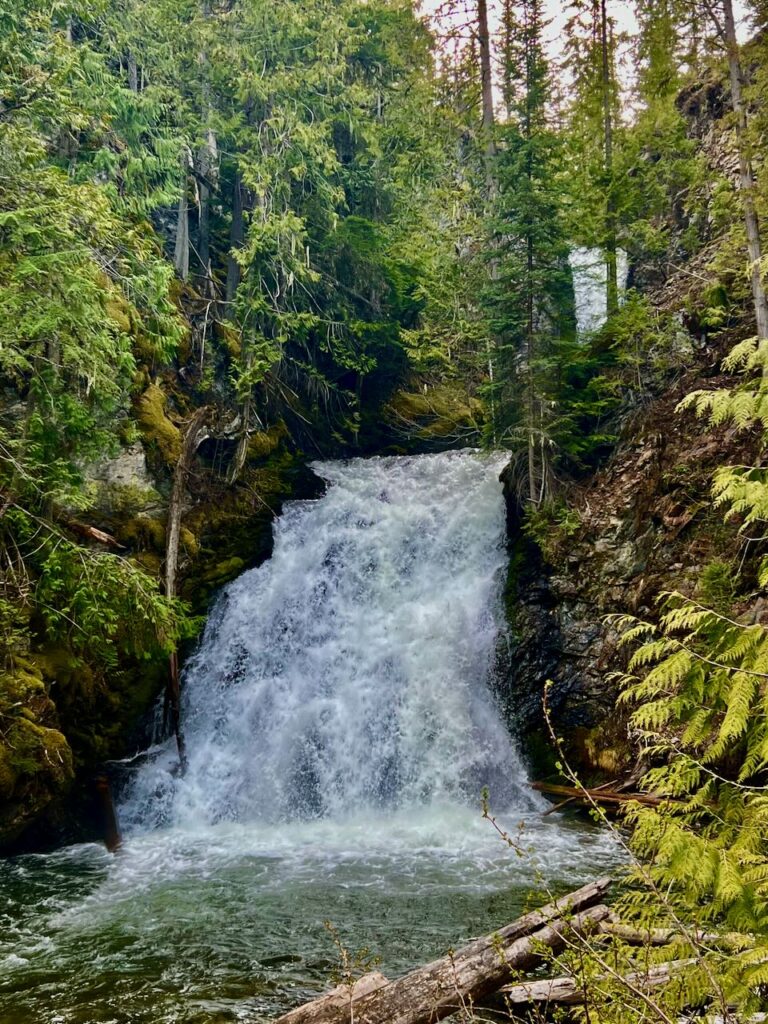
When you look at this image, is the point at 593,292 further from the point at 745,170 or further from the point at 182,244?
the point at 182,244

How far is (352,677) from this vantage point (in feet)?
38.0

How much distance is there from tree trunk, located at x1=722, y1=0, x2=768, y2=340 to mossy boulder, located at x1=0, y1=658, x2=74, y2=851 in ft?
36.3

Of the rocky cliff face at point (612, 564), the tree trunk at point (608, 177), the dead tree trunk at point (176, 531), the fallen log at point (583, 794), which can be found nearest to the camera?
the fallen log at point (583, 794)

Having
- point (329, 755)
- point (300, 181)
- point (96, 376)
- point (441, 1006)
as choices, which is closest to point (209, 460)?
point (96, 376)

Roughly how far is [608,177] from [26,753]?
50.5 ft

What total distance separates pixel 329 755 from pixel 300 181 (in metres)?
14.9

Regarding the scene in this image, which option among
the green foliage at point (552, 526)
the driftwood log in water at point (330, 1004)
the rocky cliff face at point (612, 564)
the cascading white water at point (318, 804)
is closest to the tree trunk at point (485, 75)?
the cascading white water at point (318, 804)

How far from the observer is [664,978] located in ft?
12.5

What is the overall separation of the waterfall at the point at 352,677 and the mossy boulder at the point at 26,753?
1.73 m

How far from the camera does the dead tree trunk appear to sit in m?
11.2

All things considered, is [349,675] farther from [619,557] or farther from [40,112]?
[40,112]

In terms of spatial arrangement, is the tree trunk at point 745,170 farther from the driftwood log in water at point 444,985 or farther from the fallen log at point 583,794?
the driftwood log in water at point 444,985

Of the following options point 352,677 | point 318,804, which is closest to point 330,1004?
point 318,804

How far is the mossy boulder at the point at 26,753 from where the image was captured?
835 centimetres
